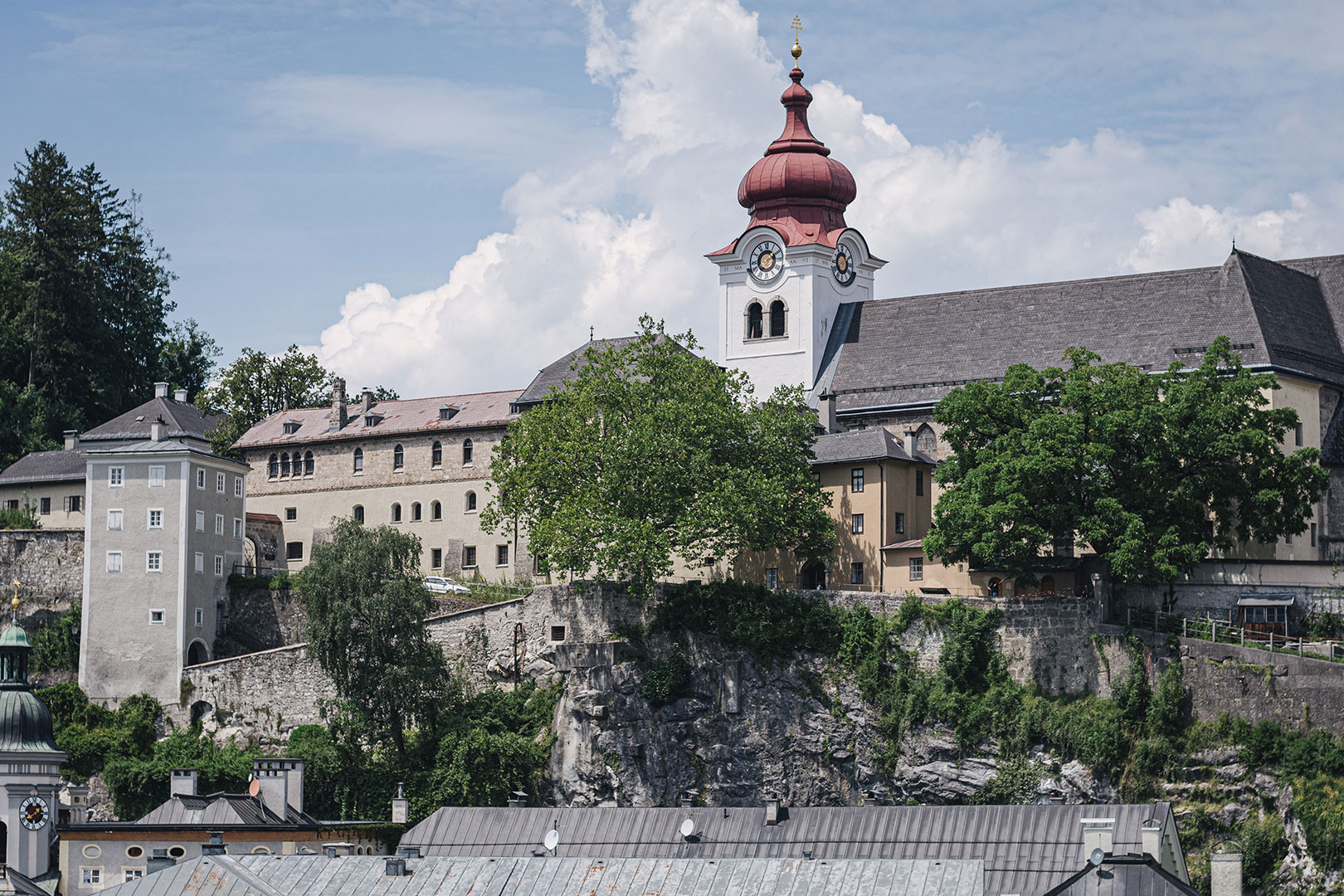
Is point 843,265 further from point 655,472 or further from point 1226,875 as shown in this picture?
point 1226,875

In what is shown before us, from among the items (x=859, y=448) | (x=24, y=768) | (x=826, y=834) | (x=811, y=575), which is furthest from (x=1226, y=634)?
(x=24, y=768)

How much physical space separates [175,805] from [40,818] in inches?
158

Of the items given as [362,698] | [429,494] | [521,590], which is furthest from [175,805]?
[429,494]

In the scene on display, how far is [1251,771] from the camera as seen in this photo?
219 ft

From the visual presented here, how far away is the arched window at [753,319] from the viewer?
9206 centimetres

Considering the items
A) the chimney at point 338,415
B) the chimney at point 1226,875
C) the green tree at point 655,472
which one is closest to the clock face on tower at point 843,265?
the green tree at point 655,472

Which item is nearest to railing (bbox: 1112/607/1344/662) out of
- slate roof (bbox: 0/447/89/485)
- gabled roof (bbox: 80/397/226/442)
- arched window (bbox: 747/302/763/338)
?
arched window (bbox: 747/302/763/338)

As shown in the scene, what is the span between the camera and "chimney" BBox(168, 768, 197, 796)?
73.6 metres

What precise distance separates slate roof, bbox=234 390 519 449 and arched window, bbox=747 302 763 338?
10.4 m

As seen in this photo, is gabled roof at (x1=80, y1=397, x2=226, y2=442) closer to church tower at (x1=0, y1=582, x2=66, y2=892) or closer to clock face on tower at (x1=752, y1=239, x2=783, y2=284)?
church tower at (x1=0, y1=582, x2=66, y2=892)

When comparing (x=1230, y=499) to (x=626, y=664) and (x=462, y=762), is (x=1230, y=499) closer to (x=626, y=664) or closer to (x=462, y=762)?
(x=626, y=664)

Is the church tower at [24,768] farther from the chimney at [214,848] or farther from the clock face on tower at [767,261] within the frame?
the clock face on tower at [767,261]

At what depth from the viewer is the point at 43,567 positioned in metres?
84.8

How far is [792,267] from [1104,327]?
13486mm
